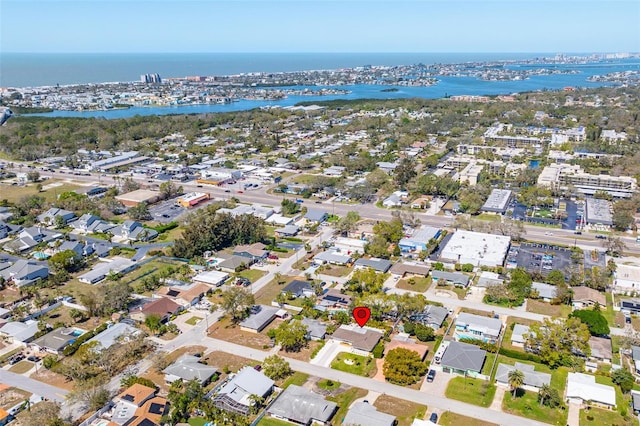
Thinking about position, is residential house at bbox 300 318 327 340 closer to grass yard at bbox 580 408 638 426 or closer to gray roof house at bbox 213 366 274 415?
gray roof house at bbox 213 366 274 415

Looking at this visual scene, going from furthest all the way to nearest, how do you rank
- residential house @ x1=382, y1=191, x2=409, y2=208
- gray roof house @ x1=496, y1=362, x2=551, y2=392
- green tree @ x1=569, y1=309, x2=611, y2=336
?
1. residential house @ x1=382, y1=191, x2=409, y2=208
2. green tree @ x1=569, y1=309, x2=611, y2=336
3. gray roof house @ x1=496, y1=362, x2=551, y2=392

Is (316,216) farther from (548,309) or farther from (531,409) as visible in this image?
(531,409)

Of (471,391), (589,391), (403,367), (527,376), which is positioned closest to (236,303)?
(403,367)

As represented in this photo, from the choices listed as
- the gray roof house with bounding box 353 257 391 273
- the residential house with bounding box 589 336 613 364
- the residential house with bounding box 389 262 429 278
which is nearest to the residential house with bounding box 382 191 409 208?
the gray roof house with bounding box 353 257 391 273

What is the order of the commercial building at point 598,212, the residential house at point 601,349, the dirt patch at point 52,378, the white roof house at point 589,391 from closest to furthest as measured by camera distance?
the white roof house at point 589,391, the dirt patch at point 52,378, the residential house at point 601,349, the commercial building at point 598,212

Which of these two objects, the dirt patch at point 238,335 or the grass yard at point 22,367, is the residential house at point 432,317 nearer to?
the dirt patch at point 238,335

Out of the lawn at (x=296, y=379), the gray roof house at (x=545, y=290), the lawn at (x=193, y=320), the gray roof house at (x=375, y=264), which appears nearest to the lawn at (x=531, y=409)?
the lawn at (x=296, y=379)
